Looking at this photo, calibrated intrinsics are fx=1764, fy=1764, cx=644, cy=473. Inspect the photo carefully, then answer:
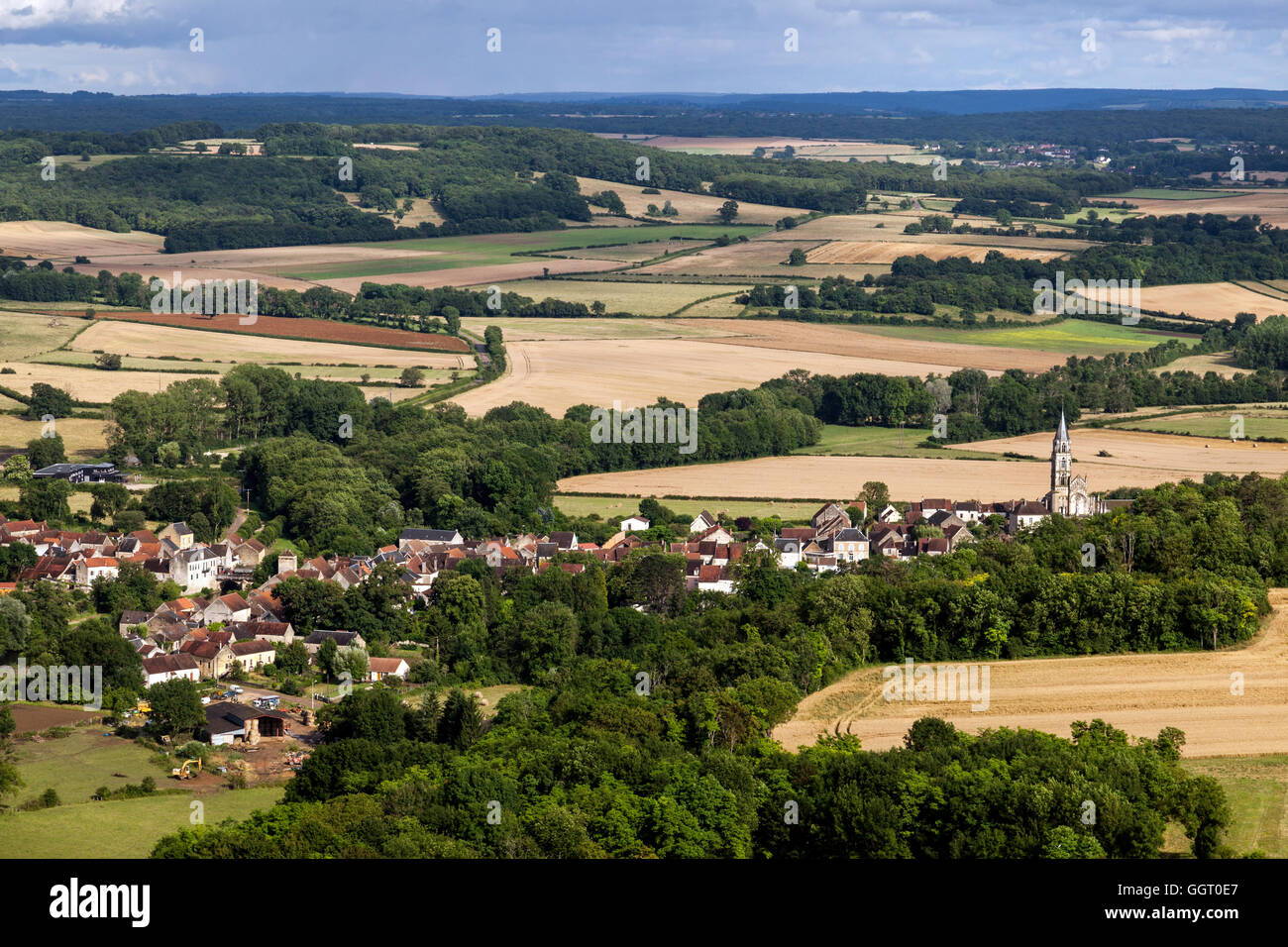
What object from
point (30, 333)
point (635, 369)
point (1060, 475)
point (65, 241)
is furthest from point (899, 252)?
point (1060, 475)

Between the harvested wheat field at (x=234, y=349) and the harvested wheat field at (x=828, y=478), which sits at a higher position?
the harvested wheat field at (x=234, y=349)

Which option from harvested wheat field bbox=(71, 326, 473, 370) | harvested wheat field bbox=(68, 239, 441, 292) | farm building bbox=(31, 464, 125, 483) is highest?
harvested wheat field bbox=(68, 239, 441, 292)

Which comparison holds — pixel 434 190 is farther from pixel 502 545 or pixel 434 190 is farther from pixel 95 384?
pixel 502 545

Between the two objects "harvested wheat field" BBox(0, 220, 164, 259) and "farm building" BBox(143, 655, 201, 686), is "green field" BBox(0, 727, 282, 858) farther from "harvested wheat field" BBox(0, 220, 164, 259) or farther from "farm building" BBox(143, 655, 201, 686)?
"harvested wheat field" BBox(0, 220, 164, 259)

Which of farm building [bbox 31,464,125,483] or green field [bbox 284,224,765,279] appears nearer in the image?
farm building [bbox 31,464,125,483]

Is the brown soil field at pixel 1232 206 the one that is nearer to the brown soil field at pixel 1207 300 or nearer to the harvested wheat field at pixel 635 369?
the brown soil field at pixel 1207 300

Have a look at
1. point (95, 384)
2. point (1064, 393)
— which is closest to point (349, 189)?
point (95, 384)

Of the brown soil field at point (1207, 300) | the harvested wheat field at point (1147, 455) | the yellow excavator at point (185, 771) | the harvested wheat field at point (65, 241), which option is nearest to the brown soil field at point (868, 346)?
the harvested wheat field at point (1147, 455)

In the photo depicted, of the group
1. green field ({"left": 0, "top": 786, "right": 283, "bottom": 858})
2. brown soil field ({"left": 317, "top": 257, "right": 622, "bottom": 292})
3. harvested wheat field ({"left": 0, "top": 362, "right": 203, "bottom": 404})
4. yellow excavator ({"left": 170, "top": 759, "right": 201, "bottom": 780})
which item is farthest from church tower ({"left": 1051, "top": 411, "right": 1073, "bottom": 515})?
brown soil field ({"left": 317, "top": 257, "right": 622, "bottom": 292})
